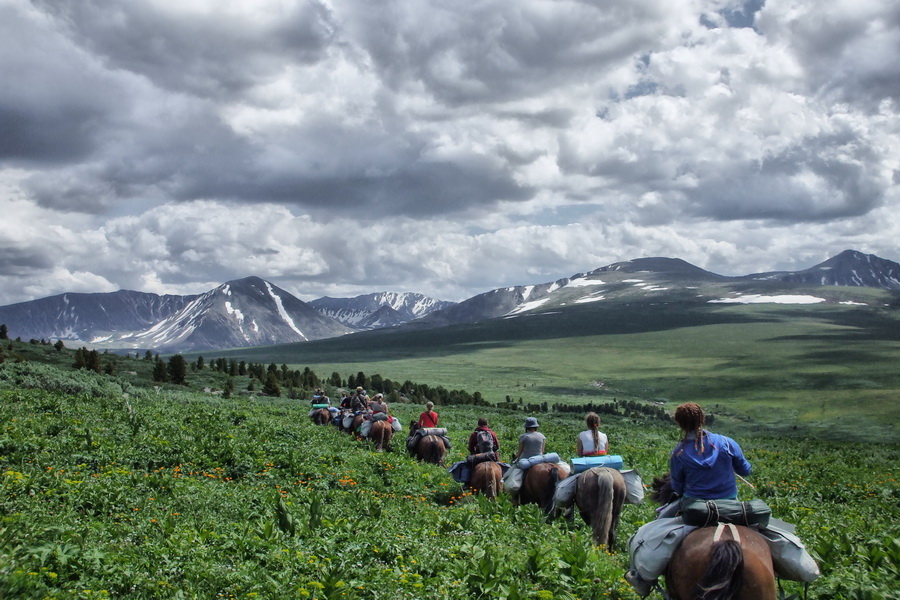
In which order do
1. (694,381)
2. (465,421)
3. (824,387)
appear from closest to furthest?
(465,421), (824,387), (694,381)

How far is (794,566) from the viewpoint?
26.3ft

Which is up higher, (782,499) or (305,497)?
(305,497)

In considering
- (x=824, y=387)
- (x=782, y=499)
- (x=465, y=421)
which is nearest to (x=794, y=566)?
(x=782, y=499)

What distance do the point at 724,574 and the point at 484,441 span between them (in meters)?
10.4

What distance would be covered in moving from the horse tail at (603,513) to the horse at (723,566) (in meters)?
4.64

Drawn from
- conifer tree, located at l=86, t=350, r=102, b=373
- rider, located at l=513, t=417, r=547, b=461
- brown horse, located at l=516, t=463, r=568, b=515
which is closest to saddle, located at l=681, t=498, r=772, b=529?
brown horse, located at l=516, t=463, r=568, b=515

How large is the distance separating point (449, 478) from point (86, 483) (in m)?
10.1

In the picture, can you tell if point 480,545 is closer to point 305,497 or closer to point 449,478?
point 305,497

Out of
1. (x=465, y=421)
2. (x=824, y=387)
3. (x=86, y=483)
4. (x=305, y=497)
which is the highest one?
(x=86, y=483)

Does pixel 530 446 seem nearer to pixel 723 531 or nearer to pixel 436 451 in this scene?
pixel 436 451

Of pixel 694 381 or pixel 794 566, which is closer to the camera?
pixel 794 566

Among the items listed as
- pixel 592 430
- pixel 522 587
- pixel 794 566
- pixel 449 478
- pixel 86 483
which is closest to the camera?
pixel 794 566

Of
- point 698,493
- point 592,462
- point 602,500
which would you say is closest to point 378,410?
point 592,462

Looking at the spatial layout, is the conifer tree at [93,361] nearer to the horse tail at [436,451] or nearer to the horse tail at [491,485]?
the horse tail at [436,451]
